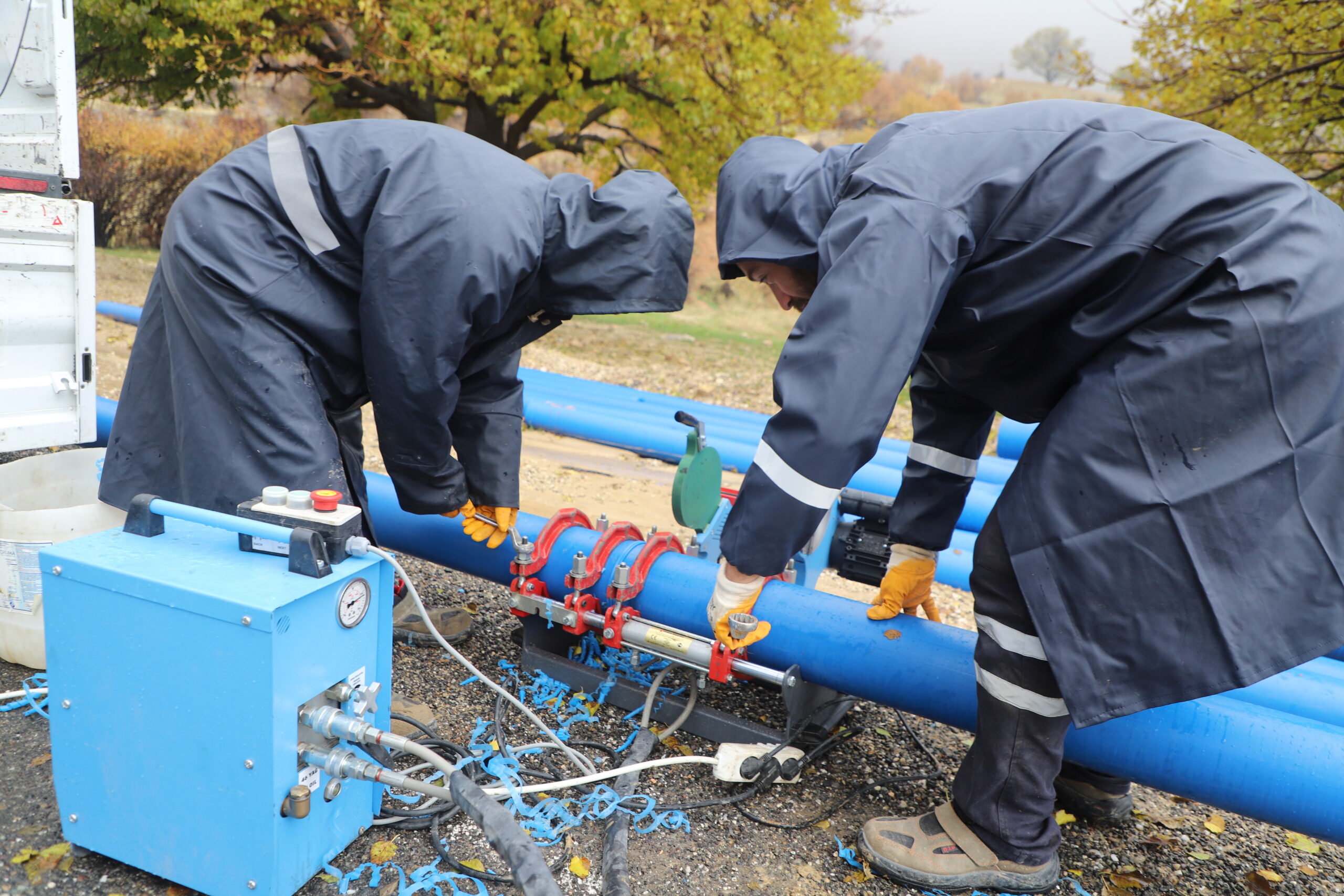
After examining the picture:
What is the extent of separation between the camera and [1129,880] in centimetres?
218

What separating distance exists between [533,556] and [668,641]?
1.87ft

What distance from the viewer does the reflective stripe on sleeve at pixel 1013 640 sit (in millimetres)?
1848

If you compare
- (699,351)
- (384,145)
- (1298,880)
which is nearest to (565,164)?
(699,351)

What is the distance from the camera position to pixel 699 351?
41.7 ft

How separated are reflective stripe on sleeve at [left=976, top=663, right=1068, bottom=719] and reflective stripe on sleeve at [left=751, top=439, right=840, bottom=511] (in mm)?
583

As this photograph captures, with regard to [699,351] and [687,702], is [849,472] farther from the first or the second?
[699,351]

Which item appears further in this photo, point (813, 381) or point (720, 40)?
point (720, 40)

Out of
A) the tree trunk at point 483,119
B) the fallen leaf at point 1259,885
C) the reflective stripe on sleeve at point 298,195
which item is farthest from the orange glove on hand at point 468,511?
the tree trunk at point 483,119

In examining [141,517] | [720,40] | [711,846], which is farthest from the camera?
[720,40]

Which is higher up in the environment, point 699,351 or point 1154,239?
point 1154,239

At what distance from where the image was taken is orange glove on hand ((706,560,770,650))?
2.09 meters

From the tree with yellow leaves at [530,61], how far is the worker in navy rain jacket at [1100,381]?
908 centimetres

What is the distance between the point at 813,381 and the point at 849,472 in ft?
0.65

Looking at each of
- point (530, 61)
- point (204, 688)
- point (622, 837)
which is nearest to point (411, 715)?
point (622, 837)
